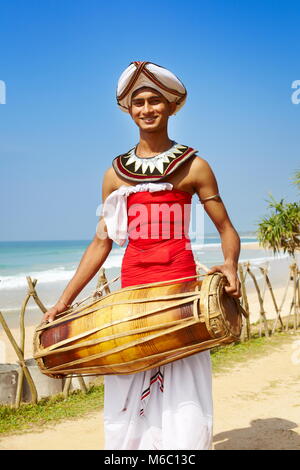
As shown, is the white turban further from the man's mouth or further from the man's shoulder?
the man's shoulder

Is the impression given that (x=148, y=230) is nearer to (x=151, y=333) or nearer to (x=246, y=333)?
(x=151, y=333)

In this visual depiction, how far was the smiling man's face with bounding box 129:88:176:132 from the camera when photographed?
2.55 metres

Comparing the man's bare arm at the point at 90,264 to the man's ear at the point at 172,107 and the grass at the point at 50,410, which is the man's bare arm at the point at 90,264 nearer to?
the man's ear at the point at 172,107

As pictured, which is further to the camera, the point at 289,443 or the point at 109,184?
the point at 289,443

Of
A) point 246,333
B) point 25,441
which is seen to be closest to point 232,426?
point 25,441

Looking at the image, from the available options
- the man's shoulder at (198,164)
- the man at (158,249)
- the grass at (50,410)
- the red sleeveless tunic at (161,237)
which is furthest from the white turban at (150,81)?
the grass at (50,410)

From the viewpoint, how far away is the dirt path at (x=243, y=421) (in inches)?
166

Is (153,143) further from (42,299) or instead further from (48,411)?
(42,299)

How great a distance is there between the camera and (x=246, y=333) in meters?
8.35

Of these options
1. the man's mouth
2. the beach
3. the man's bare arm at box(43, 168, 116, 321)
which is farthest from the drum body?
the beach

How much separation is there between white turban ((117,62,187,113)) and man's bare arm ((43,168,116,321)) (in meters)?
0.43

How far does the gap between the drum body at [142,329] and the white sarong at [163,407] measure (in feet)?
0.48
